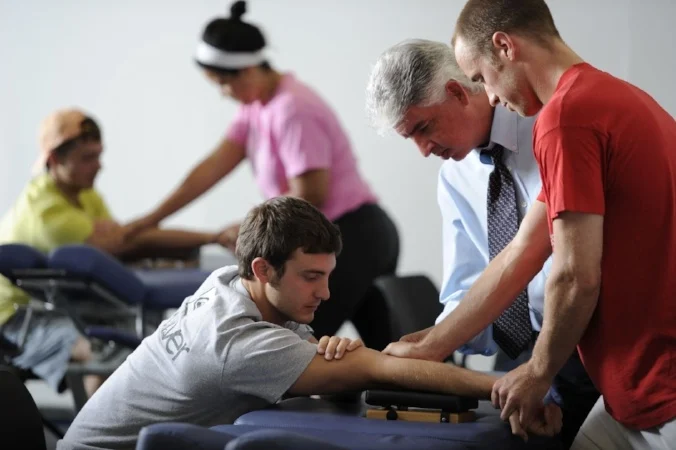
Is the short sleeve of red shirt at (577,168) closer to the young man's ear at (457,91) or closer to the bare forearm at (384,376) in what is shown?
the bare forearm at (384,376)

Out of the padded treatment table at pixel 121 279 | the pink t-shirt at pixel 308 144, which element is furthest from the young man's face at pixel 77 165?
the pink t-shirt at pixel 308 144

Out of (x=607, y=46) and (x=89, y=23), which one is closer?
(x=607, y=46)

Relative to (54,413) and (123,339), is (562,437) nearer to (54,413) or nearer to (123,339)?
(123,339)

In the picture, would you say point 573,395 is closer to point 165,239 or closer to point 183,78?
point 165,239

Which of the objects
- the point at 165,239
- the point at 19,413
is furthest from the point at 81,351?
the point at 19,413

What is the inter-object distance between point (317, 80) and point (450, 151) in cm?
370

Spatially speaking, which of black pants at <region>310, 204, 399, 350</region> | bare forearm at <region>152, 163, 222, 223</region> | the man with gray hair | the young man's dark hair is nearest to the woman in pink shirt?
black pants at <region>310, 204, 399, 350</region>

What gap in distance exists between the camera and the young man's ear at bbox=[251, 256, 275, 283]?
209 centimetres

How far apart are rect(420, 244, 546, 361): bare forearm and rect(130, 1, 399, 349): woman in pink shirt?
1357 millimetres

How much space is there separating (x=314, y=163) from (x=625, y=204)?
2.16m

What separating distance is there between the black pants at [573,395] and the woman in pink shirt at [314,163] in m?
1.34

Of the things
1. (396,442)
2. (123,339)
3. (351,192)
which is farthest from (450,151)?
(123,339)

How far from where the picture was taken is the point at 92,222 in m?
4.39

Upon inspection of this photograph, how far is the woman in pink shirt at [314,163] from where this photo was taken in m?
3.60
